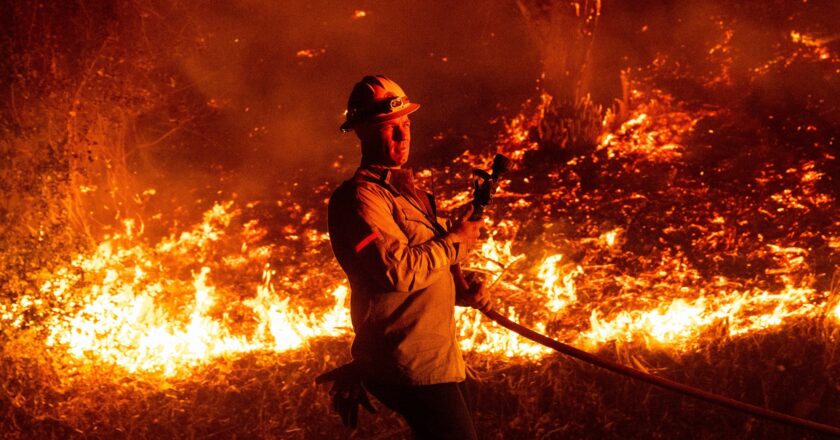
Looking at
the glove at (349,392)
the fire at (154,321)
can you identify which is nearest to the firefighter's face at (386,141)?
the glove at (349,392)

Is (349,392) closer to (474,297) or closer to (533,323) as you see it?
(474,297)

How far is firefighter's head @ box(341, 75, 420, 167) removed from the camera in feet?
9.16

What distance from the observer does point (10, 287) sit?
493 cm

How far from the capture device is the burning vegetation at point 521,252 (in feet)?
14.4

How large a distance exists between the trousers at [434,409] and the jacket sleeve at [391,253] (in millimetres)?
404

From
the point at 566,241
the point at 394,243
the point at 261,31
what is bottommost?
the point at 394,243

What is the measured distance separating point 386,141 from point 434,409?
1062 millimetres

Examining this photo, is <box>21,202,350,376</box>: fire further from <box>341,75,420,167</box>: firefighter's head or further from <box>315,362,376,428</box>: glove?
<box>341,75,420,167</box>: firefighter's head

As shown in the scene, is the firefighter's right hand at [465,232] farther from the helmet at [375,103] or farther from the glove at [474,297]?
the helmet at [375,103]

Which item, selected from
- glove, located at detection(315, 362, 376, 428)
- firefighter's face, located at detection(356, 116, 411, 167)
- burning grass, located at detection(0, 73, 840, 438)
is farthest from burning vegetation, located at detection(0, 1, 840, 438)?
firefighter's face, located at detection(356, 116, 411, 167)

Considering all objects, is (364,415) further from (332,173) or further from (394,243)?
(332,173)

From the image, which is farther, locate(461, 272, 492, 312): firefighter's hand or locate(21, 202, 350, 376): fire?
locate(21, 202, 350, 376): fire

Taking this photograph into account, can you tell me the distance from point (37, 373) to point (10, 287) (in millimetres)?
709

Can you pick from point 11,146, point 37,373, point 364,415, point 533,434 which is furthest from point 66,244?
point 533,434
